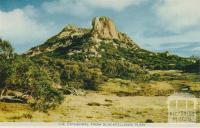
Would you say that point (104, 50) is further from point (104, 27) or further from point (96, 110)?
point (96, 110)

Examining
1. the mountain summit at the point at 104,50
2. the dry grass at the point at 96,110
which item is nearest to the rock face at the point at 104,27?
the mountain summit at the point at 104,50

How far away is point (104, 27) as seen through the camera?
25.9 metres

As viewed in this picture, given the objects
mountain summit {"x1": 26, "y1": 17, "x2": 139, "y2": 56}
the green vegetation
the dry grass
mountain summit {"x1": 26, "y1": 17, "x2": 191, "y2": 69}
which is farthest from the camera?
mountain summit {"x1": 26, "y1": 17, "x2": 191, "y2": 69}

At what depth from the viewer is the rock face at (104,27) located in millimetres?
26406

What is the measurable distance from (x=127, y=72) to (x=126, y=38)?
2188 millimetres

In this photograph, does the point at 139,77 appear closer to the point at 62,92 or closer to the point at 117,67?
the point at 117,67

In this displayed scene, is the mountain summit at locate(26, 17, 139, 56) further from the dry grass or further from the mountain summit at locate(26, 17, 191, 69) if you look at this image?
the dry grass

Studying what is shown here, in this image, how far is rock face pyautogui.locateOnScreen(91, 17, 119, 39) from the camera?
2641 centimetres

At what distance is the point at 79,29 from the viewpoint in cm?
2702

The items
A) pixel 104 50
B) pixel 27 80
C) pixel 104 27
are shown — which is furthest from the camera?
pixel 104 50

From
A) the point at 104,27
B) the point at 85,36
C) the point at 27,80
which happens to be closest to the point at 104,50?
the point at 104,27

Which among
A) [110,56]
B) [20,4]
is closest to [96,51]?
[110,56]

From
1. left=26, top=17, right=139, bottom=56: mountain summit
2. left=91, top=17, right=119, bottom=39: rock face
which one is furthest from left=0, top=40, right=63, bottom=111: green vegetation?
left=91, top=17, right=119, bottom=39: rock face

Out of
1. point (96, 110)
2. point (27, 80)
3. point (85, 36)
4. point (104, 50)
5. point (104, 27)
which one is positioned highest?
point (104, 27)
